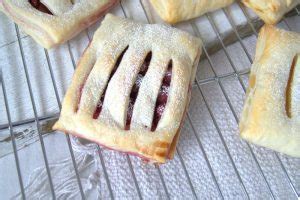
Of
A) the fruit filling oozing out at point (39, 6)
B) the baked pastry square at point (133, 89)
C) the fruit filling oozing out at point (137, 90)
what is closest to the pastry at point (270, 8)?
the baked pastry square at point (133, 89)

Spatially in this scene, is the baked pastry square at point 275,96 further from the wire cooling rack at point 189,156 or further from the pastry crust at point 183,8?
the pastry crust at point 183,8

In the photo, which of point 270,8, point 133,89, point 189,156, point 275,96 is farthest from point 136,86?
point 270,8

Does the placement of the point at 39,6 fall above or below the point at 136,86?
above

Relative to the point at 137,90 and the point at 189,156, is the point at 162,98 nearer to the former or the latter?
the point at 137,90

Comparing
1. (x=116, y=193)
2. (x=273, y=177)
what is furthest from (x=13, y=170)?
(x=273, y=177)

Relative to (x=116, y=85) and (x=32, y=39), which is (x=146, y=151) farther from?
(x=32, y=39)
